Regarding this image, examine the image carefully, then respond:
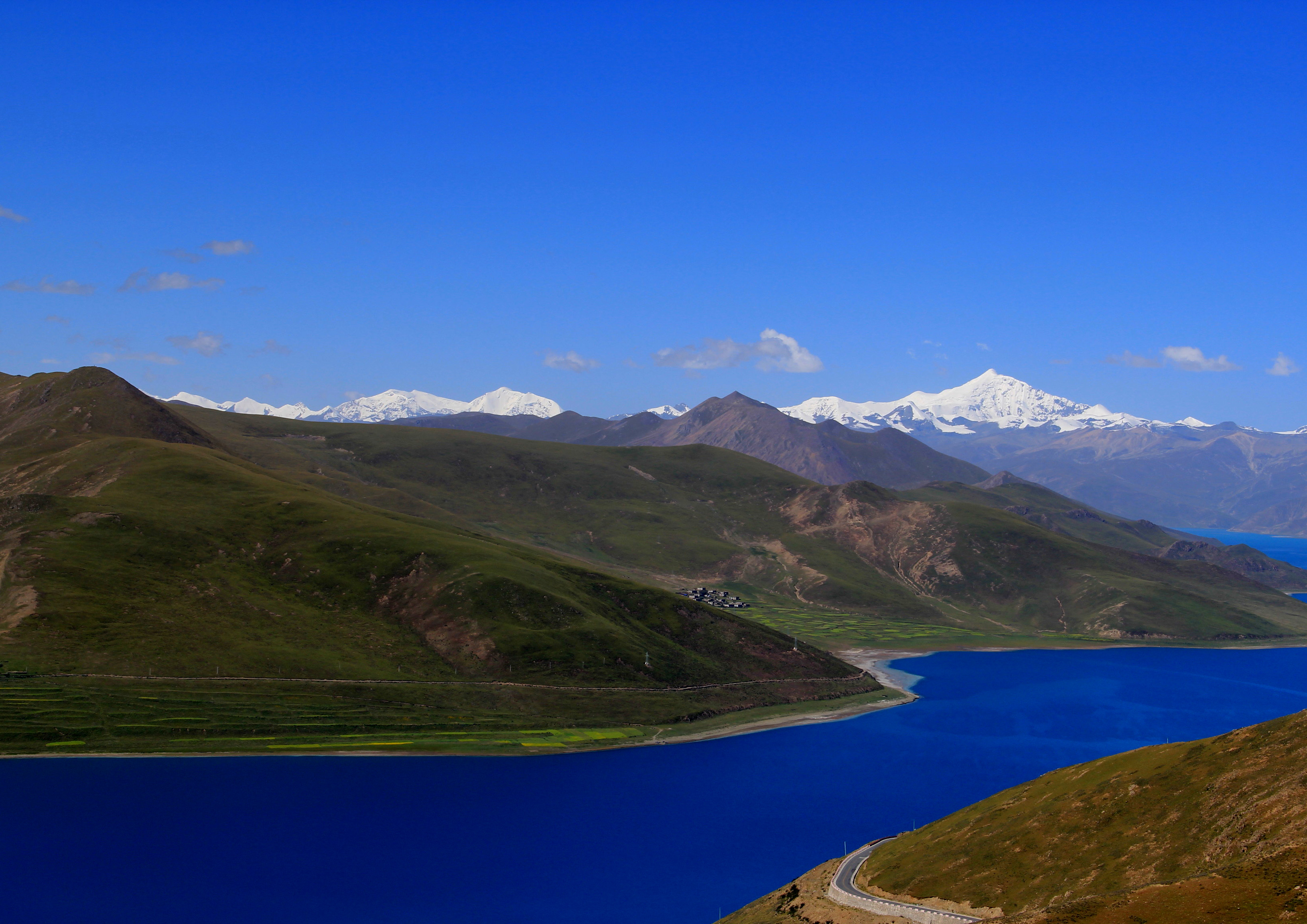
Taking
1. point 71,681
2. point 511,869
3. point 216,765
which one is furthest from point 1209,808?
point 71,681

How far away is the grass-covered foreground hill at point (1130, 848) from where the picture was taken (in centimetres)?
5831

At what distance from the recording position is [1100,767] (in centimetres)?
9869

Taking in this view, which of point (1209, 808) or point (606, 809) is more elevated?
point (1209, 808)

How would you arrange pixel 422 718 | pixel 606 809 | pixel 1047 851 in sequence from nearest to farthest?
pixel 1047 851
pixel 606 809
pixel 422 718

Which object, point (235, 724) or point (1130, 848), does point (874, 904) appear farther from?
point (235, 724)

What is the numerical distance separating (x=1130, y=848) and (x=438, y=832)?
92101 millimetres

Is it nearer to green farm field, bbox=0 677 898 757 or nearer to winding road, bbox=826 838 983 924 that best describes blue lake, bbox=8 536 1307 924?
green farm field, bbox=0 677 898 757

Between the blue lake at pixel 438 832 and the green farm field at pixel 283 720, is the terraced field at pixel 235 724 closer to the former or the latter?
the green farm field at pixel 283 720

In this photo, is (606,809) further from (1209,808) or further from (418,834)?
(1209,808)

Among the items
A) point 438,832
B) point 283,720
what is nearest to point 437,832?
point 438,832

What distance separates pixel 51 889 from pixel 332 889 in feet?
101

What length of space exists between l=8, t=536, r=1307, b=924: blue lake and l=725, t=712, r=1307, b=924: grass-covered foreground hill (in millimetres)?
31199

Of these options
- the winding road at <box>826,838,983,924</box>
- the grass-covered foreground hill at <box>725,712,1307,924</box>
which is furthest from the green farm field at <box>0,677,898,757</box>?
the grass-covered foreground hill at <box>725,712,1307,924</box>

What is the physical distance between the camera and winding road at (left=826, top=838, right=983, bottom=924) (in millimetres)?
79000
